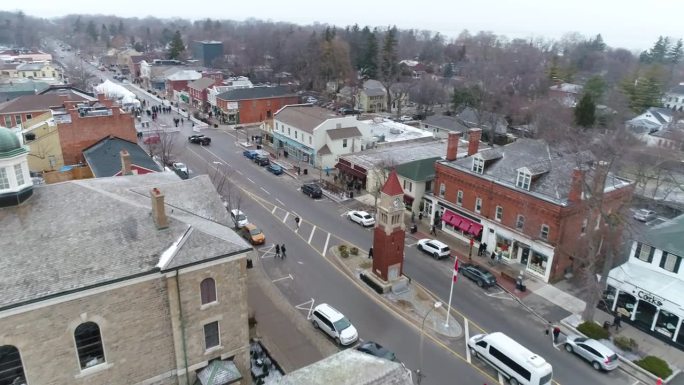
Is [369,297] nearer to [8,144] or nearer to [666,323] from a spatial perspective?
[666,323]

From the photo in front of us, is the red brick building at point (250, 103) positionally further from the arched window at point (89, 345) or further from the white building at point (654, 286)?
the arched window at point (89, 345)

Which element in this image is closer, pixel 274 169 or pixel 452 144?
pixel 452 144

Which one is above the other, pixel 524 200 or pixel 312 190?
pixel 524 200

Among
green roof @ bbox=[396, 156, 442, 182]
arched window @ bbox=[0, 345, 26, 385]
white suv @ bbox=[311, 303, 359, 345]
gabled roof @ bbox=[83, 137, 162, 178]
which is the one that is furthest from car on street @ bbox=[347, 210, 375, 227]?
arched window @ bbox=[0, 345, 26, 385]

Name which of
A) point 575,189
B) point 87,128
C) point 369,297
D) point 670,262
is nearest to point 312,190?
point 369,297

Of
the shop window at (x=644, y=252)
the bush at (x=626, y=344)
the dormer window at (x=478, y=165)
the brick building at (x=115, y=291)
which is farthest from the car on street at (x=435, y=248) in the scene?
the brick building at (x=115, y=291)

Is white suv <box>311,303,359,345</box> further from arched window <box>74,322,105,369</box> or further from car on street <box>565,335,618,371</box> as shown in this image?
car on street <box>565,335,618,371</box>
